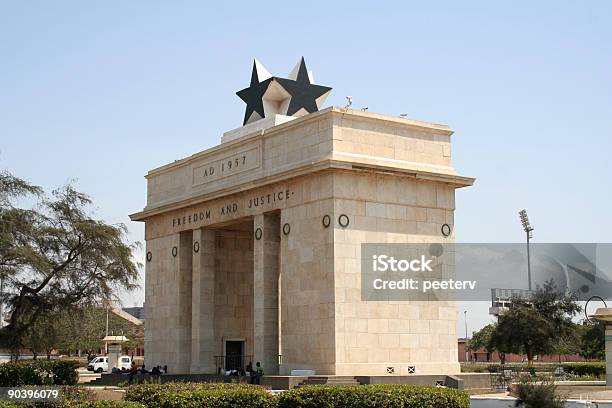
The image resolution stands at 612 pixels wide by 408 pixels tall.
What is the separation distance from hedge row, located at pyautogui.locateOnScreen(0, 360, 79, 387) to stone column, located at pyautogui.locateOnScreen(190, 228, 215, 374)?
518 centimetres

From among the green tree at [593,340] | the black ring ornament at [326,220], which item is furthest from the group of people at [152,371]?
the green tree at [593,340]

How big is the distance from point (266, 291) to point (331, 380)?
620 cm

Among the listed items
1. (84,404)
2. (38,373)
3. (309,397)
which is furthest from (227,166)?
(84,404)

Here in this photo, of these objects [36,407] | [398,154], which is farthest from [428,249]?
[36,407]

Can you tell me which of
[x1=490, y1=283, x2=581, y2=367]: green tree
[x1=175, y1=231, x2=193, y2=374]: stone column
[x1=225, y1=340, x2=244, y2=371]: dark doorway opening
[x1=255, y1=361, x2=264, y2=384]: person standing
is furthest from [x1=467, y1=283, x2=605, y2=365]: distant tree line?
[x1=255, y1=361, x2=264, y2=384]: person standing

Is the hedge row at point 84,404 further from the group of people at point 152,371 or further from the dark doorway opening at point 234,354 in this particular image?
the dark doorway opening at point 234,354

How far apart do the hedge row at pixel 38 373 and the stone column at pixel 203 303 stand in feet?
17.0

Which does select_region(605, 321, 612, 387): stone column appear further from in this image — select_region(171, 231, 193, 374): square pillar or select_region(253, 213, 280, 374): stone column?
select_region(171, 231, 193, 374): square pillar

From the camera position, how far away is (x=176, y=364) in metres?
40.0

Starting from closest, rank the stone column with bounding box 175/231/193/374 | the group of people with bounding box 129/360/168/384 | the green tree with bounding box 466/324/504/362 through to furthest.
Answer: the group of people with bounding box 129/360/168/384 → the stone column with bounding box 175/231/193/374 → the green tree with bounding box 466/324/504/362

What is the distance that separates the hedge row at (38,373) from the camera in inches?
1318

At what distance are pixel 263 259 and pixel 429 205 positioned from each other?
6.80m

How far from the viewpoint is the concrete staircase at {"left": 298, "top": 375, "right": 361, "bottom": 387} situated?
96.3 ft

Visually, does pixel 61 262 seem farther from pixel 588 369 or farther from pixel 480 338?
pixel 480 338
